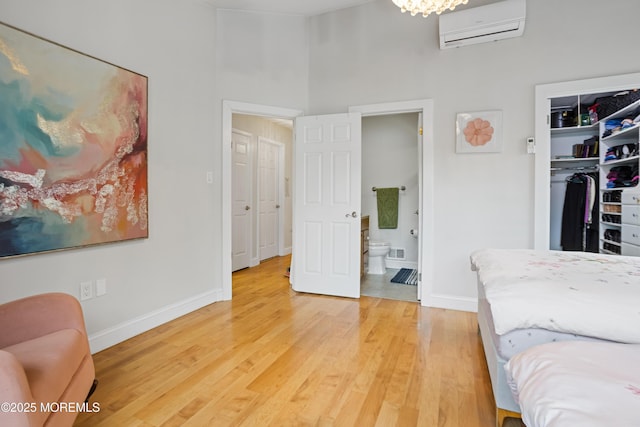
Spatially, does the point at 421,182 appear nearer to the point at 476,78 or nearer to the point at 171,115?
the point at 476,78

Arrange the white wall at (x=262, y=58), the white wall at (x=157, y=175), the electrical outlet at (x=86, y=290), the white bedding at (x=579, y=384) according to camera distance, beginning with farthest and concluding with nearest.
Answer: the white wall at (x=262, y=58), the electrical outlet at (x=86, y=290), the white wall at (x=157, y=175), the white bedding at (x=579, y=384)

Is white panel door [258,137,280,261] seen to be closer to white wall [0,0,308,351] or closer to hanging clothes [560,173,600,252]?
white wall [0,0,308,351]

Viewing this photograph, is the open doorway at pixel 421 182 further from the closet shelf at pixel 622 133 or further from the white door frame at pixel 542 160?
the closet shelf at pixel 622 133

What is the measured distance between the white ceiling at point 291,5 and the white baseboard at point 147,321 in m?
2.90

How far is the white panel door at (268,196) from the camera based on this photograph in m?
5.47

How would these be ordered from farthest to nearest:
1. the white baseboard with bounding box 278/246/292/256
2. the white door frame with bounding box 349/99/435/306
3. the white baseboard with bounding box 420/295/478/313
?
the white baseboard with bounding box 278/246/292/256, the white door frame with bounding box 349/99/435/306, the white baseboard with bounding box 420/295/478/313

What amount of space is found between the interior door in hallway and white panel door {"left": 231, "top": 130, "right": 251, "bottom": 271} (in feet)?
1.09

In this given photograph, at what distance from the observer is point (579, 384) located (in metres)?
0.81

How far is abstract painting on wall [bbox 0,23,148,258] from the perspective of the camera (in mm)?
1802

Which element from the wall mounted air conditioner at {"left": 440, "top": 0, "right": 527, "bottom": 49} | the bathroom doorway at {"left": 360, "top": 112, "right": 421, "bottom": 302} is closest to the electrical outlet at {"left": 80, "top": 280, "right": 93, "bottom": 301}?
the bathroom doorway at {"left": 360, "top": 112, "right": 421, "bottom": 302}

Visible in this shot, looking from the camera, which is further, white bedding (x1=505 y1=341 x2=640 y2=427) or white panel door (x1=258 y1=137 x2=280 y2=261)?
white panel door (x1=258 y1=137 x2=280 y2=261)

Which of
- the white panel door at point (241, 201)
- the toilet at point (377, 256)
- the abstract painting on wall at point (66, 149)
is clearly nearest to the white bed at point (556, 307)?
the abstract painting on wall at point (66, 149)

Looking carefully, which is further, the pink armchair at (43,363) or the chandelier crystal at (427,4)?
the chandelier crystal at (427,4)

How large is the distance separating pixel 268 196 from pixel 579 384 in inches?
203
